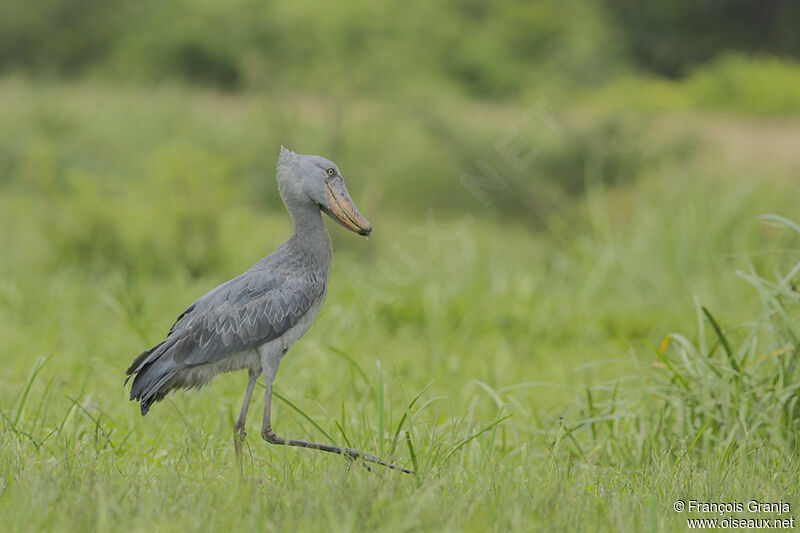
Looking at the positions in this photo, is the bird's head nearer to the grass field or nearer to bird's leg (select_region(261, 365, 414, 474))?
bird's leg (select_region(261, 365, 414, 474))

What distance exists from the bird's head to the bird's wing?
247 mm

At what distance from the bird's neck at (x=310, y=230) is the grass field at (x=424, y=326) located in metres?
0.61

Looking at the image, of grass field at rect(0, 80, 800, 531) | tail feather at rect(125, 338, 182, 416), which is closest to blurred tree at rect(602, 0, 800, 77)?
grass field at rect(0, 80, 800, 531)

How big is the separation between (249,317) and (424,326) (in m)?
3.62

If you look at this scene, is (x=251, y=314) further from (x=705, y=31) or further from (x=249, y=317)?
(x=705, y=31)

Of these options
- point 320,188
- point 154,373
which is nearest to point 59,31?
point 154,373

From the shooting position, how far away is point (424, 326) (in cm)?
622

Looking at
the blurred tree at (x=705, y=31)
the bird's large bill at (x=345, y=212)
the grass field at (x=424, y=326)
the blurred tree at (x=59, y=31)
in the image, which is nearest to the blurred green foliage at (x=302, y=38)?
the blurred tree at (x=59, y=31)

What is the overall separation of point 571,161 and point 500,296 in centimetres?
582

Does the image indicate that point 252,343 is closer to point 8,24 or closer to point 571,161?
point 571,161

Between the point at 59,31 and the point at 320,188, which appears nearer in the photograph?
the point at 320,188

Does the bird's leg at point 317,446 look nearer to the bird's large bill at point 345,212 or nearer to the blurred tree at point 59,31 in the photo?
the bird's large bill at point 345,212

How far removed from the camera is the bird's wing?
2.65 m

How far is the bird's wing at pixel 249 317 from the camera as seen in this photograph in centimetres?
265
